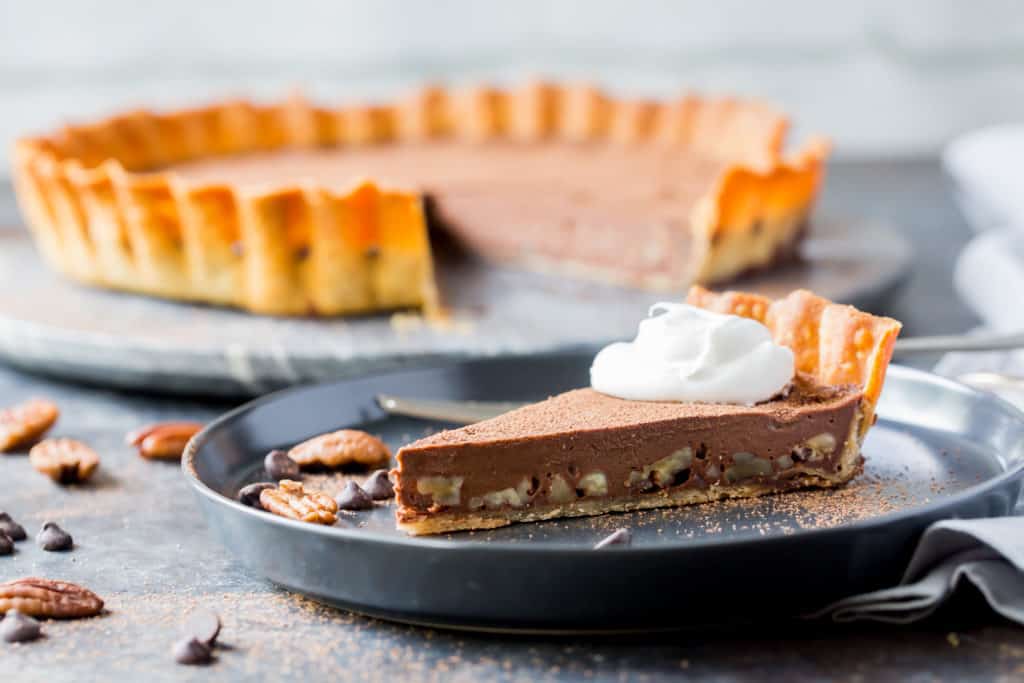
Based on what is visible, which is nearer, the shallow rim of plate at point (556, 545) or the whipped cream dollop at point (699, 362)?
the shallow rim of plate at point (556, 545)

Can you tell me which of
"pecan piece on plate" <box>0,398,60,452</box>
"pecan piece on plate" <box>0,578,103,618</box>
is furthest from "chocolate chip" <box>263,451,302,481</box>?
"pecan piece on plate" <box>0,398,60,452</box>

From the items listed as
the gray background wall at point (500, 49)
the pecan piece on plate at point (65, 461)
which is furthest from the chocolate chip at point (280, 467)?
the gray background wall at point (500, 49)

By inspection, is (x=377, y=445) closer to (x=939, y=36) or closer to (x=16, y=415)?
(x=16, y=415)

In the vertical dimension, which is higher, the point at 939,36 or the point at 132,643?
the point at 939,36

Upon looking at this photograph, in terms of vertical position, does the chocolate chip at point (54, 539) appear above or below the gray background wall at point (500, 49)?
below

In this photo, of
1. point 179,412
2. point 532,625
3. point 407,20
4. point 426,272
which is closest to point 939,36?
point 407,20

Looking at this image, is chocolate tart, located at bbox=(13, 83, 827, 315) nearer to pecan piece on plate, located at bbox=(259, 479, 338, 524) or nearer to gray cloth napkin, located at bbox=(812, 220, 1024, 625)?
pecan piece on plate, located at bbox=(259, 479, 338, 524)

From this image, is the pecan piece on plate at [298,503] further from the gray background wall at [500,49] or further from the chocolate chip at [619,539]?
the gray background wall at [500,49]
